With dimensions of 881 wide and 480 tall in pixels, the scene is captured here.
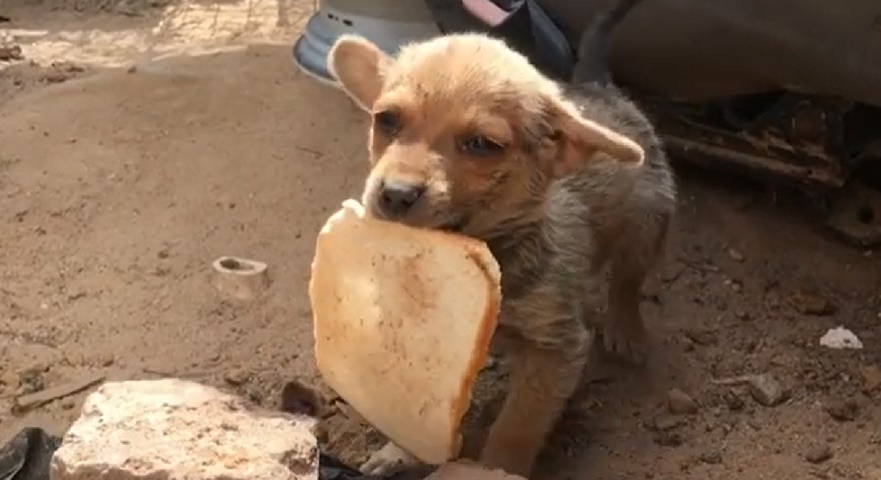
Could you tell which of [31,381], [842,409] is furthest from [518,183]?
[31,381]

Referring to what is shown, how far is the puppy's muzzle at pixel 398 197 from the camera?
10.1 feet

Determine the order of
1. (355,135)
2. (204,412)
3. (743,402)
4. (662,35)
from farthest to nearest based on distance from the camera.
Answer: (355,135), (662,35), (743,402), (204,412)

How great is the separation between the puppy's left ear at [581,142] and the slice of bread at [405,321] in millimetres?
390

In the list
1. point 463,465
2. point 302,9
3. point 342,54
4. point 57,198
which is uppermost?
point 342,54

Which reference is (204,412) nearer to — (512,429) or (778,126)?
(512,429)

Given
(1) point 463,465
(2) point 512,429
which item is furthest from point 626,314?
(1) point 463,465

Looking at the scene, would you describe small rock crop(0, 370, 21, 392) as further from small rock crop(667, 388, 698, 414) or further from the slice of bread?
small rock crop(667, 388, 698, 414)

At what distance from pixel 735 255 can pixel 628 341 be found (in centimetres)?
88

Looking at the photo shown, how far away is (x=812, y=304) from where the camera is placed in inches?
184

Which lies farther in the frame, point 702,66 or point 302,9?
point 302,9

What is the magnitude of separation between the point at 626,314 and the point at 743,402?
47 cm

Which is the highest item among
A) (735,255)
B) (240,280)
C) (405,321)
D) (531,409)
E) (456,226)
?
(456,226)

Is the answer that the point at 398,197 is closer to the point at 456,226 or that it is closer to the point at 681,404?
the point at 456,226

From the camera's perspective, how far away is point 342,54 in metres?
3.62
